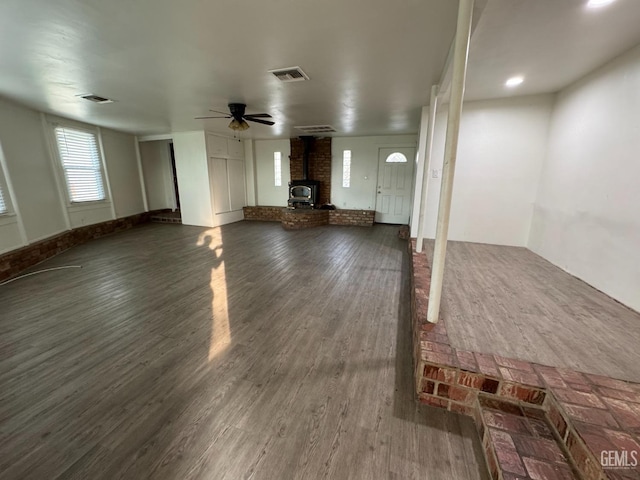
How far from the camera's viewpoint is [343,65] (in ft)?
9.04

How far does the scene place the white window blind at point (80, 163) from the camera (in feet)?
17.5

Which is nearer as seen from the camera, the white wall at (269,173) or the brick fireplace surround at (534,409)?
the brick fireplace surround at (534,409)

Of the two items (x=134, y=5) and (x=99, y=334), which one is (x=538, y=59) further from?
(x=99, y=334)

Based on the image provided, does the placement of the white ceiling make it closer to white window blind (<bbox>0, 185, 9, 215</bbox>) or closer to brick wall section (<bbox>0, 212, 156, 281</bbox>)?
white window blind (<bbox>0, 185, 9, 215</bbox>)

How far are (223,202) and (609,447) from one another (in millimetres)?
7996

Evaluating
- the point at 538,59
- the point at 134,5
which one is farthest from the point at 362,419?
the point at 538,59

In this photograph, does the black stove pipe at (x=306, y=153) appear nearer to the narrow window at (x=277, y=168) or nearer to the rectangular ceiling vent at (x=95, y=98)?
the narrow window at (x=277, y=168)

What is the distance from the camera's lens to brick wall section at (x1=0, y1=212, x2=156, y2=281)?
12.4 feet

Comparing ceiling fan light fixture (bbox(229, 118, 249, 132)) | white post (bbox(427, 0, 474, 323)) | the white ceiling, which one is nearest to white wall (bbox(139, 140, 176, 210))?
the white ceiling

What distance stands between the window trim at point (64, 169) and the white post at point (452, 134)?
23.1 ft

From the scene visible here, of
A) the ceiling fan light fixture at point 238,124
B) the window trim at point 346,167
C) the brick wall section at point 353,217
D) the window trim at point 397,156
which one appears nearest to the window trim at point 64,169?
the ceiling fan light fixture at point 238,124

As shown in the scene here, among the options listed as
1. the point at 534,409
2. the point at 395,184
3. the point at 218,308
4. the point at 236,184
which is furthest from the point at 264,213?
the point at 534,409

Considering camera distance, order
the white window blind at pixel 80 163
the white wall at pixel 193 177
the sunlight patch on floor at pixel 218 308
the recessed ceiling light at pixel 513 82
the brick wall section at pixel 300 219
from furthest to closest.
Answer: the brick wall section at pixel 300 219 < the white wall at pixel 193 177 < the white window blind at pixel 80 163 < the recessed ceiling light at pixel 513 82 < the sunlight patch on floor at pixel 218 308

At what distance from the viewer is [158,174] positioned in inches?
330
